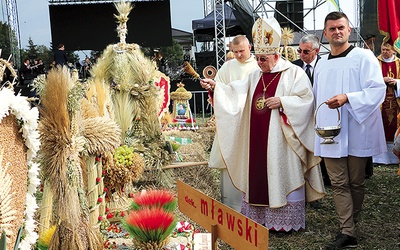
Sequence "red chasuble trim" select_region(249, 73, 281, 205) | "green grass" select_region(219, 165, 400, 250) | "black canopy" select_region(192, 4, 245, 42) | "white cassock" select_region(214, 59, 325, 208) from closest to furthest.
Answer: "green grass" select_region(219, 165, 400, 250)
"white cassock" select_region(214, 59, 325, 208)
"red chasuble trim" select_region(249, 73, 281, 205)
"black canopy" select_region(192, 4, 245, 42)

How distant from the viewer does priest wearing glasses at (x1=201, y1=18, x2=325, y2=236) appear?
166 inches

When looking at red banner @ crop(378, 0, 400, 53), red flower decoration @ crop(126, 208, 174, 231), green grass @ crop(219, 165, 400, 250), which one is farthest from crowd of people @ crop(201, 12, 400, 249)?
red flower decoration @ crop(126, 208, 174, 231)

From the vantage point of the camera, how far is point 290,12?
527 inches

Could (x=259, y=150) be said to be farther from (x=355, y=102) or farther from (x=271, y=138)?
(x=355, y=102)

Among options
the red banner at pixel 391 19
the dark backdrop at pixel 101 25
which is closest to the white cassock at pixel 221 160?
the red banner at pixel 391 19

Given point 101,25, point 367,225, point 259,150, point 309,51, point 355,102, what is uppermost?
point 101,25

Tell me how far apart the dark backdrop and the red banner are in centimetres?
1439

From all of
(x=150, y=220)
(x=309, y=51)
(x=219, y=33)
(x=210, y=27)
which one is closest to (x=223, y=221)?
(x=150, y=220)

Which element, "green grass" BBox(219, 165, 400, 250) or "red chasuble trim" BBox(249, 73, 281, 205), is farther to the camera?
"red chasuble trim" BBox(249, 73, 281, 205)

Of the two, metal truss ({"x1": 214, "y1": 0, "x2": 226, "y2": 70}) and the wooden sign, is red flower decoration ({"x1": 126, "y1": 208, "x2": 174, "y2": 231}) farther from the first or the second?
metal truss ({"x1": 214, "y1": 0, "x2": 226, "y2": 70})

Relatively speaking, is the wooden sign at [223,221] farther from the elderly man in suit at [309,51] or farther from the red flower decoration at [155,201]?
the elderly man in suit at [309,51]

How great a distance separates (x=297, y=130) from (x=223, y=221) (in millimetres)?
1949

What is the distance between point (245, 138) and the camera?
178 inches

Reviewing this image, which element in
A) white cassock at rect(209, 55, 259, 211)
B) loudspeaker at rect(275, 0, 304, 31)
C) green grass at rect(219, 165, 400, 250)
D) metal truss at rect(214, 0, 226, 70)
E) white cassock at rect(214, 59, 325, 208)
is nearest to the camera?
green grass at rect(219, 165, 400, 250)
